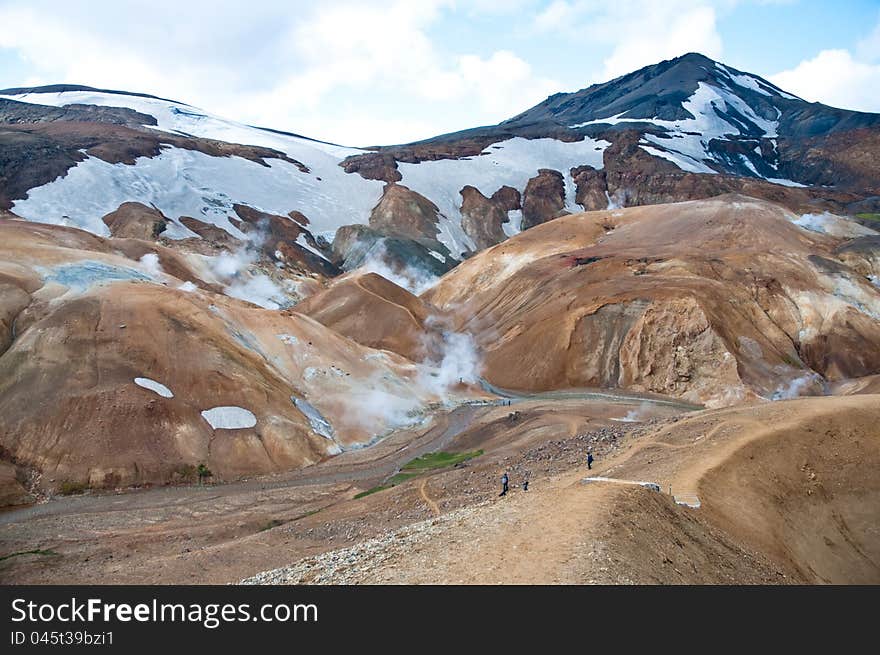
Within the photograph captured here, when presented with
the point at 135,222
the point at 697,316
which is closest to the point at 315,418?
the point at 697,316

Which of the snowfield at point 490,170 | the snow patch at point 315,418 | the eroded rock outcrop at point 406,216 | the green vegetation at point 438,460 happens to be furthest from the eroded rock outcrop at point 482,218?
the green vegetation at point 438,460

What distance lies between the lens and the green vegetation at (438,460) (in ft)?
111

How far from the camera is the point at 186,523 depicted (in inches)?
1048

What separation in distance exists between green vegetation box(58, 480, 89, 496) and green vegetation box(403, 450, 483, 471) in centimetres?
1482

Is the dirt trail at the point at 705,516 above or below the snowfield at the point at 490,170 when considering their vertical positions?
below

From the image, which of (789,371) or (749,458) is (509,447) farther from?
(789,371)

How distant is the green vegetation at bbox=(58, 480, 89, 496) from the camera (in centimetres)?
3011

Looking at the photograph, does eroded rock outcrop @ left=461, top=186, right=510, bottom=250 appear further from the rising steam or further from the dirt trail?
the dirt trail

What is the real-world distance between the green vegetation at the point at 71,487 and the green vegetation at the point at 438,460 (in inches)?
584

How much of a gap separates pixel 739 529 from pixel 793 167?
176238mm

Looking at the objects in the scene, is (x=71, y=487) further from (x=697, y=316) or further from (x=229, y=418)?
(x=697, y=316)

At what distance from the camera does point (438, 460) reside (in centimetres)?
3519

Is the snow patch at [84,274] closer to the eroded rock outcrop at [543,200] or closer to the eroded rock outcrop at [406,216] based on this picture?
the eroded rock outcrop at [406,216]

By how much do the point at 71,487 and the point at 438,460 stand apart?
56.2 ft
